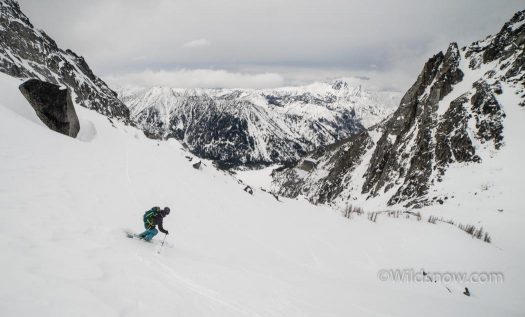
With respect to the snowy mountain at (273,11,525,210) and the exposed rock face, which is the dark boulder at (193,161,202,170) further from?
the snowy mountain at (273,11,525,210)

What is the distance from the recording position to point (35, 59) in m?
125

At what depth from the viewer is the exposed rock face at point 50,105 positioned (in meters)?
25.9

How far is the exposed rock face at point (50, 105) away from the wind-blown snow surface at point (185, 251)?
31.1 inches

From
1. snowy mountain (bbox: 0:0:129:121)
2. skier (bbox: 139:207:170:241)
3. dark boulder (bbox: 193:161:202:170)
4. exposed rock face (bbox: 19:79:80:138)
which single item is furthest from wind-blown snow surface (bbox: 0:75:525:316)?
snowy mountain (bbox: 0:0:129:121)

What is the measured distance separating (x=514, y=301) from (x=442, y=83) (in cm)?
6372

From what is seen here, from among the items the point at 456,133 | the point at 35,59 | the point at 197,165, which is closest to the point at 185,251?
the point at 197,165

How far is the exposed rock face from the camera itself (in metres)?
25.9

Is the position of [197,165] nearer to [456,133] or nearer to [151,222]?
[151,222]

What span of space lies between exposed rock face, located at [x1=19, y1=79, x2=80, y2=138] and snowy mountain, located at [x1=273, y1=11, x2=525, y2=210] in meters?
50.7

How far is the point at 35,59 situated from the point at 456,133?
517 feet

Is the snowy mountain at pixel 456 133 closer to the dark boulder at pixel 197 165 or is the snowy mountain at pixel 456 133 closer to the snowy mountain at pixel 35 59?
the dark boulder at pixel 197 165

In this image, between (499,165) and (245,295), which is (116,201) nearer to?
(245,295)

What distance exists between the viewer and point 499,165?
149 feet

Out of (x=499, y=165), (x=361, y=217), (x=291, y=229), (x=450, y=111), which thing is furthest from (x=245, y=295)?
(x=450, y=111)
